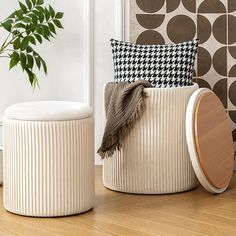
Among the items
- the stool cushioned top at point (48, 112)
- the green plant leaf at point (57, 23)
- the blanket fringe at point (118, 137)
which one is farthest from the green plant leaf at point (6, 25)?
the blanket fringe at point (118, 137)

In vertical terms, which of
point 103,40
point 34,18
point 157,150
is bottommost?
point 157,150

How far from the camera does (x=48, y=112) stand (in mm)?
2605

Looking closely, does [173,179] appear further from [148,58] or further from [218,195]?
[148,58]

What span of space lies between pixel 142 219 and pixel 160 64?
0.88 m

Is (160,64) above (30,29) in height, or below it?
below

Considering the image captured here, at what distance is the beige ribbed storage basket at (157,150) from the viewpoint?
2.97 metres

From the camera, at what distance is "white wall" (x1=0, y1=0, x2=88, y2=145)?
353 centimetres

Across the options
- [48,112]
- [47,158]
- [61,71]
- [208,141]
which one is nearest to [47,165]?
[47,158]

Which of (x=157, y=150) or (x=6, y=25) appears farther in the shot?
(x=6, y=25)

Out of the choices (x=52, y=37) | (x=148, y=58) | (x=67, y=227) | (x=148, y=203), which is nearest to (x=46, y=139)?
(x=67, y=227)

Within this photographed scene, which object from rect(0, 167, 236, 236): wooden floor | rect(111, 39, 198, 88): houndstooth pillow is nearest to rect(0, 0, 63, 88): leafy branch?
rect(111, 39, 198, 88): houndstooth pillow

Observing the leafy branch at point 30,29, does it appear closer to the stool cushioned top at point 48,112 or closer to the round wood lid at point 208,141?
the stool cushioned top at point 48,112

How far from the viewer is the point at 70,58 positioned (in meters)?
3.57

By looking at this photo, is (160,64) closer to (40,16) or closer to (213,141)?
(213,141)
